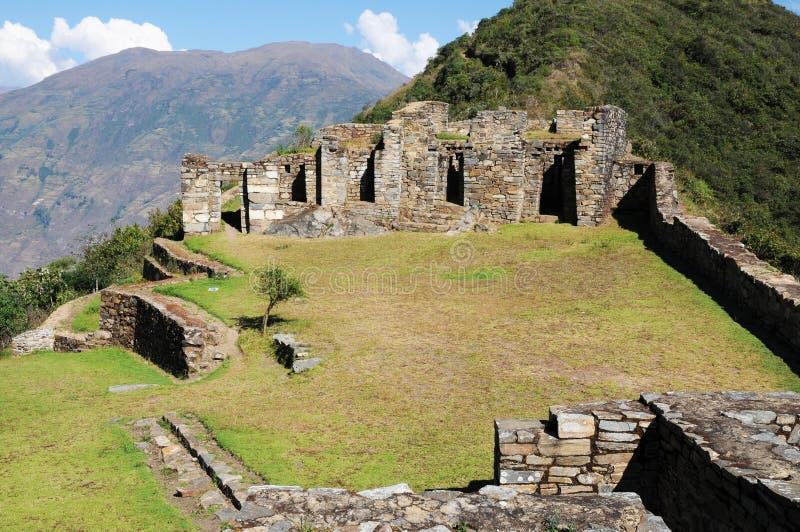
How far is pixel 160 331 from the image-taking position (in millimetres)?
14945

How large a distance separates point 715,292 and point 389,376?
7752 millimetres

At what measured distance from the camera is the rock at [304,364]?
11675mm

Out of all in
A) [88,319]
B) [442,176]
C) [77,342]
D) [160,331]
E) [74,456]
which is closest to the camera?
[74,456]

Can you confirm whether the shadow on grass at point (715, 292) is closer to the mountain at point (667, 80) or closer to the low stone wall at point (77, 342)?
the low stone wall at point (77, 342)

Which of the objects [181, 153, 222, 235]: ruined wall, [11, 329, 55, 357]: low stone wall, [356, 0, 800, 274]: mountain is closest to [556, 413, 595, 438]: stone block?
[11, 329, 55, 357]: low stone wall

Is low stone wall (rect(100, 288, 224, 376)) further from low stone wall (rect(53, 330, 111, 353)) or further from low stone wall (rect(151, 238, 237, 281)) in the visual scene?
low stone wall (rect(151, 238, 237, 281))

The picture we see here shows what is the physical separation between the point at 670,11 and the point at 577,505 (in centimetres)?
6295

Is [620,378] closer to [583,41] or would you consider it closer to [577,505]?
[577,505]

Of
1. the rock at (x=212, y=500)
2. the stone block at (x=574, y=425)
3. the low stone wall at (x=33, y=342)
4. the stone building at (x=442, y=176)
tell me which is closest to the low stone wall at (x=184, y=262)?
the stone building at (x=442, y=176)

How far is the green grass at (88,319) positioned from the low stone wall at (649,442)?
14746mm

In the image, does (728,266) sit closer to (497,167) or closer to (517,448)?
(517,448)

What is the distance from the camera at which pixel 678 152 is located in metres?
40.9

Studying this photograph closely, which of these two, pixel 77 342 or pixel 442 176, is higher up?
pixel 442 176

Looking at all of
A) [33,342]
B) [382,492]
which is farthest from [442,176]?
[382,492]
